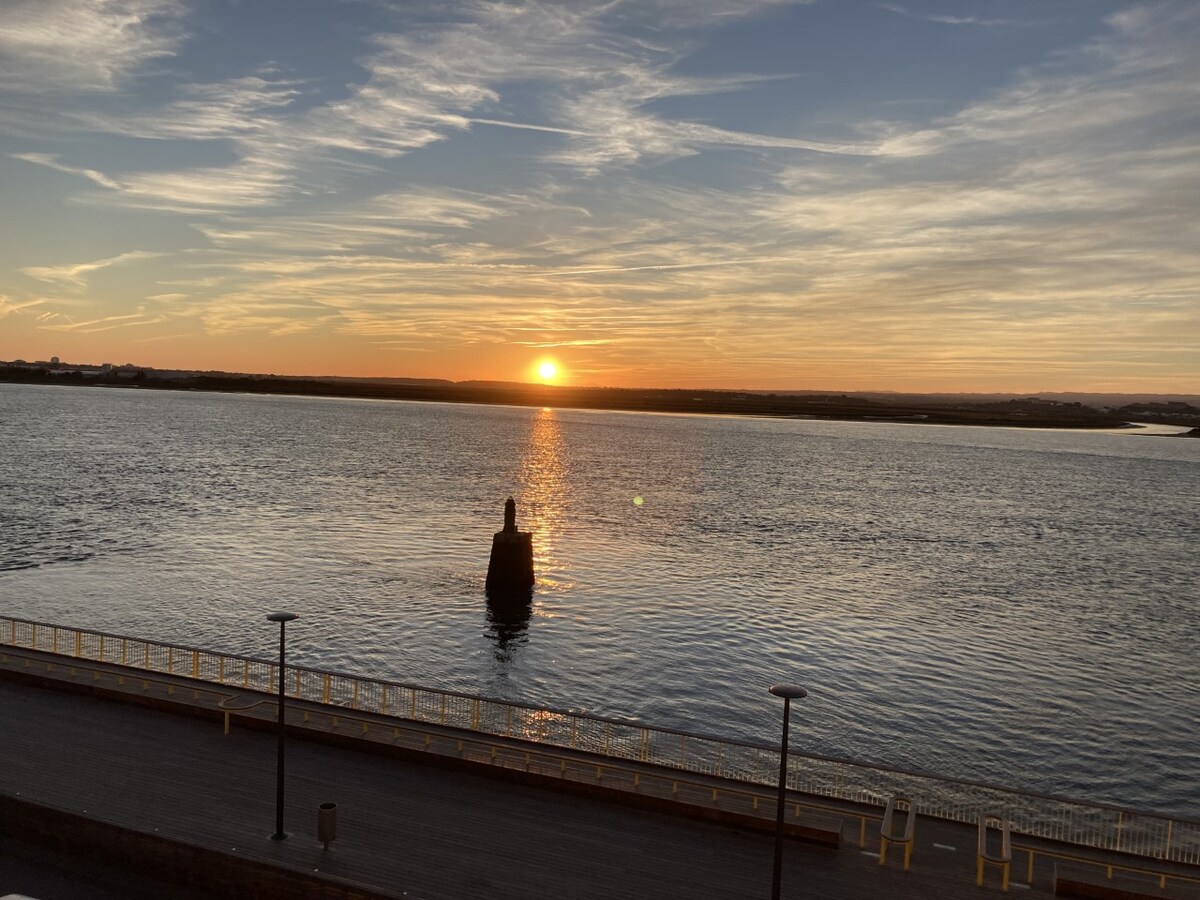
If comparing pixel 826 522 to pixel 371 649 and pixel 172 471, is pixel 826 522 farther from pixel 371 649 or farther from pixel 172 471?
pixel 172 471

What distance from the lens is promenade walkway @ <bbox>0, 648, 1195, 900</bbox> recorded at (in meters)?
17.7

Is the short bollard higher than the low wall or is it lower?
higher

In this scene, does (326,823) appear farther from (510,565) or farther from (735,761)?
(510,565)

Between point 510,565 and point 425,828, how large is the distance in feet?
127

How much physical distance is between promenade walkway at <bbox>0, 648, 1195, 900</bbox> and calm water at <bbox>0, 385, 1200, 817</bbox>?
57.4 feet

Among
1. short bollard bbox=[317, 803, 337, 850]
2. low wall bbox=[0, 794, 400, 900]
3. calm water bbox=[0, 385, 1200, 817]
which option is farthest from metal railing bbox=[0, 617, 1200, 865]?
low wall bbox=[0, 794, 400, 900]

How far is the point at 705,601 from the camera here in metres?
60.4

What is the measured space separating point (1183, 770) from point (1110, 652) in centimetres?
1826

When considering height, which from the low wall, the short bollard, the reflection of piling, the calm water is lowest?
the calm water

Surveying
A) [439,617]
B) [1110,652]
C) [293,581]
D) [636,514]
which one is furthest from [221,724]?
[636,514]

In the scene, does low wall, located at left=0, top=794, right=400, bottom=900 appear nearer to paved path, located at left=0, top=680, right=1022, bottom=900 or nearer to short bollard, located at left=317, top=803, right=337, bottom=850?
paved path, located at left=0, top=680, right=1022, bottom=900

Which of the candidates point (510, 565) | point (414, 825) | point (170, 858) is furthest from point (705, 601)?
point (170, 858)

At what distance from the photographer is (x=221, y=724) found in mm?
Answer: 25172

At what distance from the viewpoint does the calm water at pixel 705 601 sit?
3978 cm
